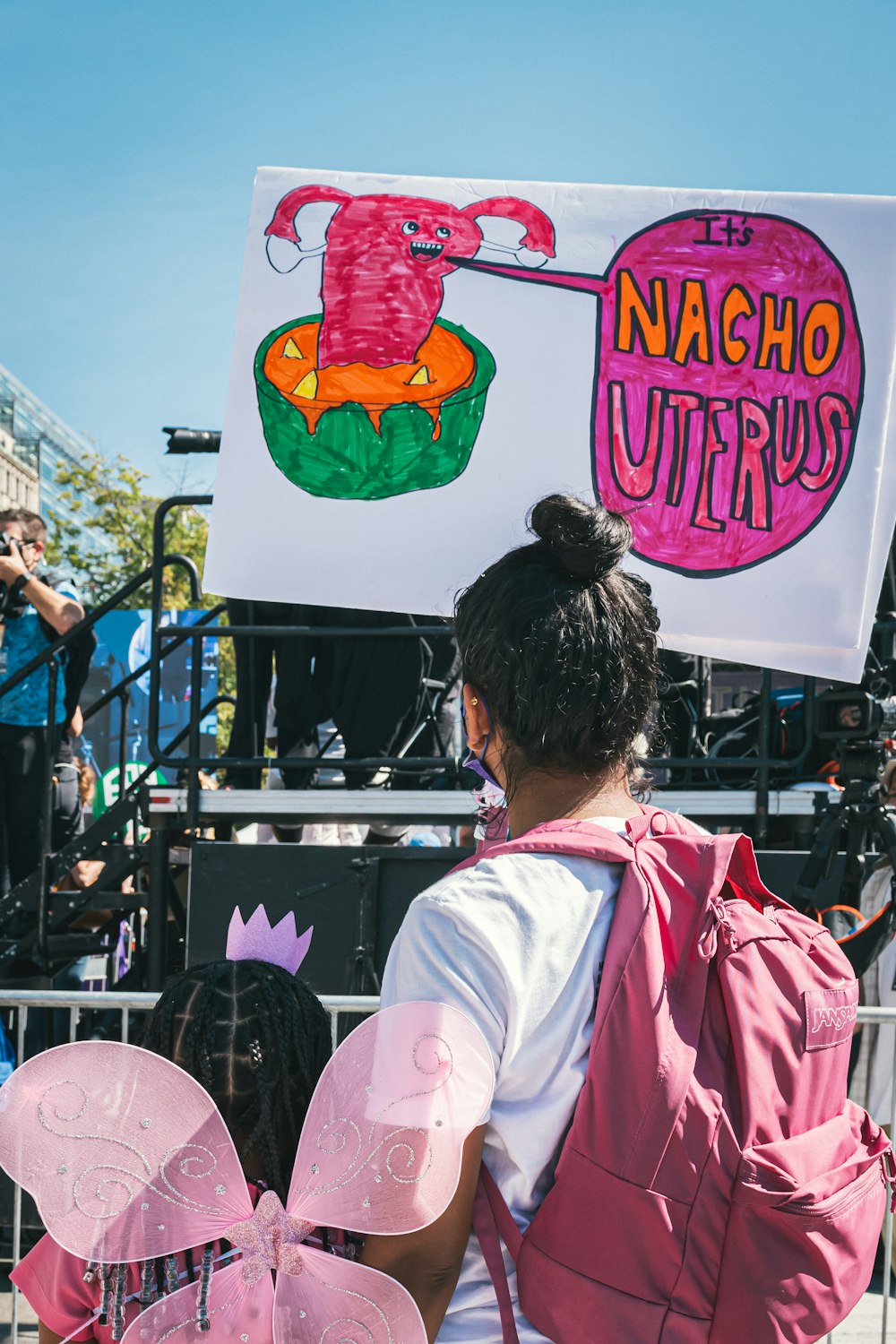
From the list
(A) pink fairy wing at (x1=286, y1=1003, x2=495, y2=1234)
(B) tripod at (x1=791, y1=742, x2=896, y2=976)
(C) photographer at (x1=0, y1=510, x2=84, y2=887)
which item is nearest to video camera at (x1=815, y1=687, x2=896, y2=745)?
(B) tripod at (x1=791, y1=742, x2=896, y2=976)

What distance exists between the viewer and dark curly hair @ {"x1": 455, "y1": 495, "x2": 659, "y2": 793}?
1.45 metres

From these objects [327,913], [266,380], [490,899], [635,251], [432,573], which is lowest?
[327,913]

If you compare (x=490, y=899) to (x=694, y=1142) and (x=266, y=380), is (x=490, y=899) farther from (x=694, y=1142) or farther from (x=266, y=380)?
(x=266, y=380)

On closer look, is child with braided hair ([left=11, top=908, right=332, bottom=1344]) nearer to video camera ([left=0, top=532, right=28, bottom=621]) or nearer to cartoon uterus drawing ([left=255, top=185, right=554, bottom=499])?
cartoon uterus drawing ([left=255, top=185, right=554, bottom=499])

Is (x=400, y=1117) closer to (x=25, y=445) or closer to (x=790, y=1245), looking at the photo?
(x=790, y=1245)

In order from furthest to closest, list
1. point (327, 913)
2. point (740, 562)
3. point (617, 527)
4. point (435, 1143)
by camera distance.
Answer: point (327, 913), point (740, 562), point (617, 527), point (435, 1143)

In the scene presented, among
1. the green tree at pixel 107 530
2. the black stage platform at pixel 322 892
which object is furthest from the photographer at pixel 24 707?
the green tree at pixel 107 530

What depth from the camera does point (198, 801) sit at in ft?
16.1

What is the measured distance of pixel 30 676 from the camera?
5.64 metres

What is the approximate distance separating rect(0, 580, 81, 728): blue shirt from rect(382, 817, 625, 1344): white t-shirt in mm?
4629

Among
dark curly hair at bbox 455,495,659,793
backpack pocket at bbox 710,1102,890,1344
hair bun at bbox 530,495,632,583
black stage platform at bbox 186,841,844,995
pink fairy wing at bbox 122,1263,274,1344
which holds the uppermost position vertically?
hair bun at bbox 530,495,632,583

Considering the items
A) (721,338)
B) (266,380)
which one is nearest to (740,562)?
(721,338)

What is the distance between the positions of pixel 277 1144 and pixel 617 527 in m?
0.83

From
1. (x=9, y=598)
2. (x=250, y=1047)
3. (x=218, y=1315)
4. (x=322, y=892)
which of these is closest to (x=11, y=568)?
(x=9, y=598)
